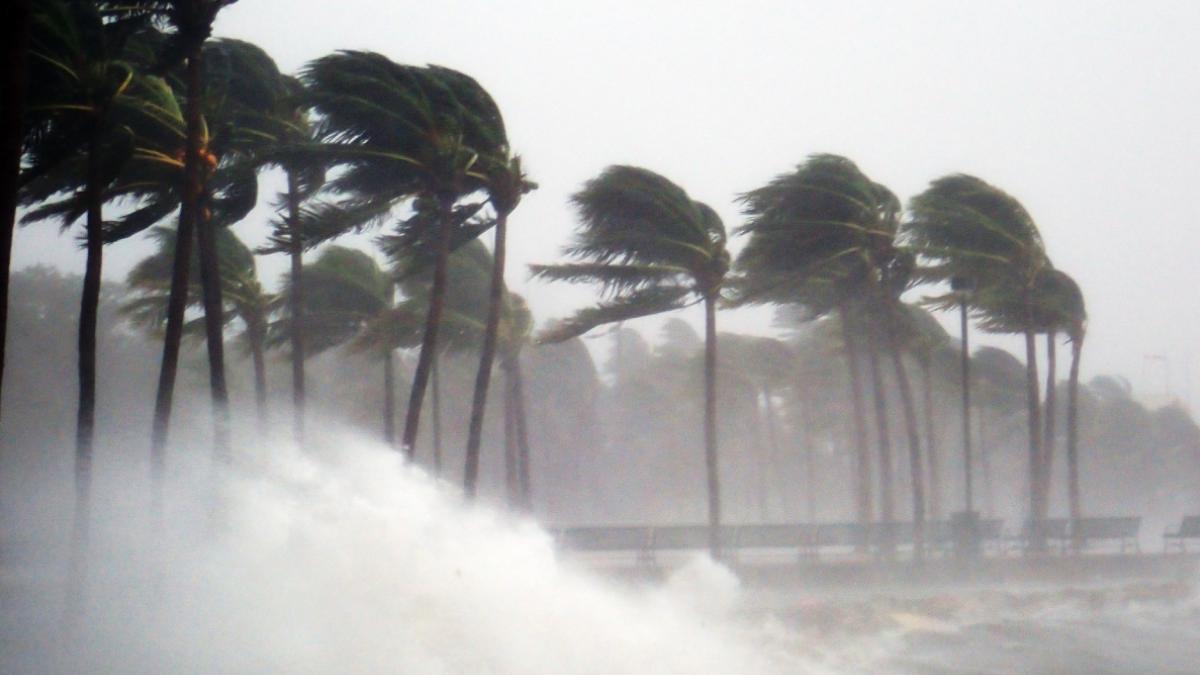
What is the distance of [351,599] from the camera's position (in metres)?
14.3

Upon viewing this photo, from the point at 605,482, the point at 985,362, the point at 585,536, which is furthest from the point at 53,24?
the point at 605,482

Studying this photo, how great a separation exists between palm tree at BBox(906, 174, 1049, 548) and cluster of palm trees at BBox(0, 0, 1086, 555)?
0.07 m

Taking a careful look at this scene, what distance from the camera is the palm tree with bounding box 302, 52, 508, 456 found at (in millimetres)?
21422

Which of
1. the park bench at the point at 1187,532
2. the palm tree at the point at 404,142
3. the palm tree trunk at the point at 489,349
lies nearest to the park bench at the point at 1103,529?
the park bench at the point at 1187,532

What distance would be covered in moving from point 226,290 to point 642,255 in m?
10.2

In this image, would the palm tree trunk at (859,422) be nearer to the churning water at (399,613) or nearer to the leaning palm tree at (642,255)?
the leaning palm tree at (642,255)

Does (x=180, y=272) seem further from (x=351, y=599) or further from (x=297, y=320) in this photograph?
(x=297, y=320)

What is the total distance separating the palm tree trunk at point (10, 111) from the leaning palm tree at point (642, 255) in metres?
16.9

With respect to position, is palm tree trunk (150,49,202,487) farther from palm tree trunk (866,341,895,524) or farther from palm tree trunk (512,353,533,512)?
palm tree trunk (866,341,895,524)

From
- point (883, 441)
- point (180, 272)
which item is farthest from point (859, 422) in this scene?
point (180, 272)

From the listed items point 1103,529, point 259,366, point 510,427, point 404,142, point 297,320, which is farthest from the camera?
point 510,427

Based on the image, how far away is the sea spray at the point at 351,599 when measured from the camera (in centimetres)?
1372

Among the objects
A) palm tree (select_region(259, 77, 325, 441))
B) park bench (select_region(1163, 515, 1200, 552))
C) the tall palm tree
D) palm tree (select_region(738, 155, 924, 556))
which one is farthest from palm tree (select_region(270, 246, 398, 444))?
park bench (select_region(1163, 515, 1200, 552))

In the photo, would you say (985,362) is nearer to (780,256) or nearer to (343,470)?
(780,256)
